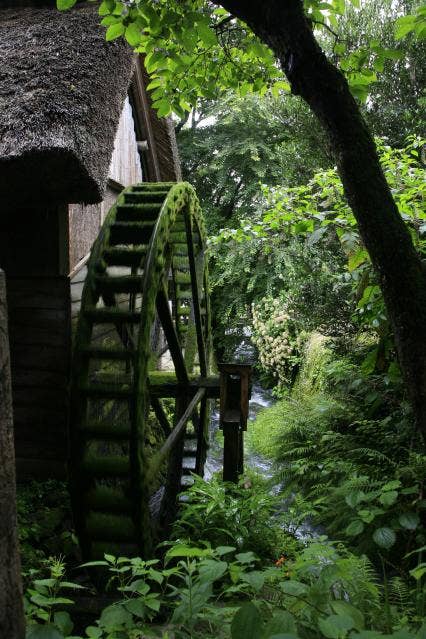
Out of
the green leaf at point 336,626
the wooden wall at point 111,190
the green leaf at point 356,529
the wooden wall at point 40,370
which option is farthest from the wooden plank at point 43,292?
the green leaf at point 336,626

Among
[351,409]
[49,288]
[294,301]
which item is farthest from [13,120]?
[294,301]

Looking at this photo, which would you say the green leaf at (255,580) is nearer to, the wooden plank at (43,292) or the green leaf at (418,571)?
the green leaf at (418,571)

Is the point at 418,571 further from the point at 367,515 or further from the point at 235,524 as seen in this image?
the point at 235,524

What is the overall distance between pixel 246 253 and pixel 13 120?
27.6 feet

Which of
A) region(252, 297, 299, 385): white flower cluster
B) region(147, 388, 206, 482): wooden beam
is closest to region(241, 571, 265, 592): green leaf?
region(147, 388, 206, 482): wooden beam

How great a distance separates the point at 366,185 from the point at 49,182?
8.69 feet

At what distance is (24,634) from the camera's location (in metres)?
1.07

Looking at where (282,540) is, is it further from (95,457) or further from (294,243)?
(294,243)

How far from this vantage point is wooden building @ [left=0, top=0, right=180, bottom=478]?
11.4 ft

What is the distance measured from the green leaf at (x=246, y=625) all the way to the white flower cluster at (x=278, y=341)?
26.0 ft

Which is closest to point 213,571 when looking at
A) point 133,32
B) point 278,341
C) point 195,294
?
point 133,32

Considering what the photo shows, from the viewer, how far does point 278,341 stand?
938cm

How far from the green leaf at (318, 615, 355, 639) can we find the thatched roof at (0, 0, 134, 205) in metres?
3.07

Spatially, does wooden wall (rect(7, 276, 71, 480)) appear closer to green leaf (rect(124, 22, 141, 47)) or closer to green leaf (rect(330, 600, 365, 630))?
green leaf (rect(124, 22, 141, 47))
